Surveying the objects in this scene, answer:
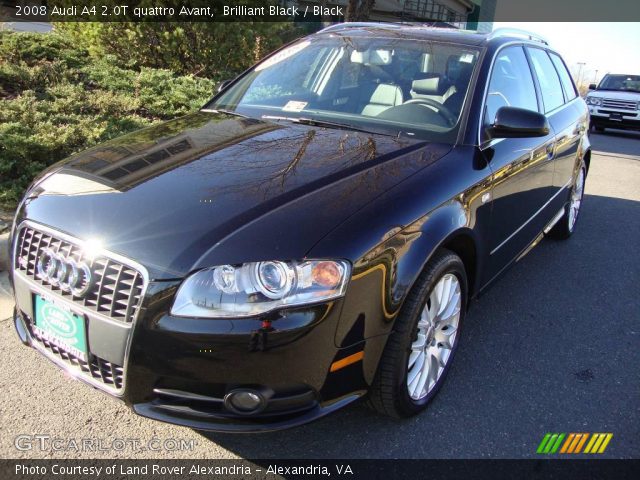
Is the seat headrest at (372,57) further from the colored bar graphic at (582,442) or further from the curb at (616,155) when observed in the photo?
the curb at (616,155)

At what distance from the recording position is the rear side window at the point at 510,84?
308 cm

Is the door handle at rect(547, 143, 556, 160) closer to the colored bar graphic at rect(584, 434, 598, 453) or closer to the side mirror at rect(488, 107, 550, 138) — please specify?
the side mirror at rect(488, 107, 550, 138)

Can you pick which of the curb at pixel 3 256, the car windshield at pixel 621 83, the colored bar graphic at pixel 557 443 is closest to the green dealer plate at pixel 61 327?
the curb at pixel 3 256

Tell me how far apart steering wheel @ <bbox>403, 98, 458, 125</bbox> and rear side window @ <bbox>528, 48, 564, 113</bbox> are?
4.23ft

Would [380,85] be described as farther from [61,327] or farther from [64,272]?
[61,327]

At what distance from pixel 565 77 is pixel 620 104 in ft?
40.4

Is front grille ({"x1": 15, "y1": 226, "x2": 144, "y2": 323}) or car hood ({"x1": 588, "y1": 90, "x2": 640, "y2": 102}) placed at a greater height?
front grille ({"x1": 15, "y1": 226, "x2": 144, "y2": 323})

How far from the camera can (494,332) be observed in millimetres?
3359

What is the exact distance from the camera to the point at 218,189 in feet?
7.20

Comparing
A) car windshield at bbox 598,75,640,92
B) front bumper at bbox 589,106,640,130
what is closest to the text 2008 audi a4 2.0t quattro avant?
front bumper at bbox 589,106,640,130

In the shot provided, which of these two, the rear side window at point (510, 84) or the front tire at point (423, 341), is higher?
the rear side window at point (510, 84)

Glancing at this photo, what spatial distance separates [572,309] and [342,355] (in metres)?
2.45

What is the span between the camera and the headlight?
1.83 m

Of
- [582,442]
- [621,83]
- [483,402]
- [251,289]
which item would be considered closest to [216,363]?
[251,289]
